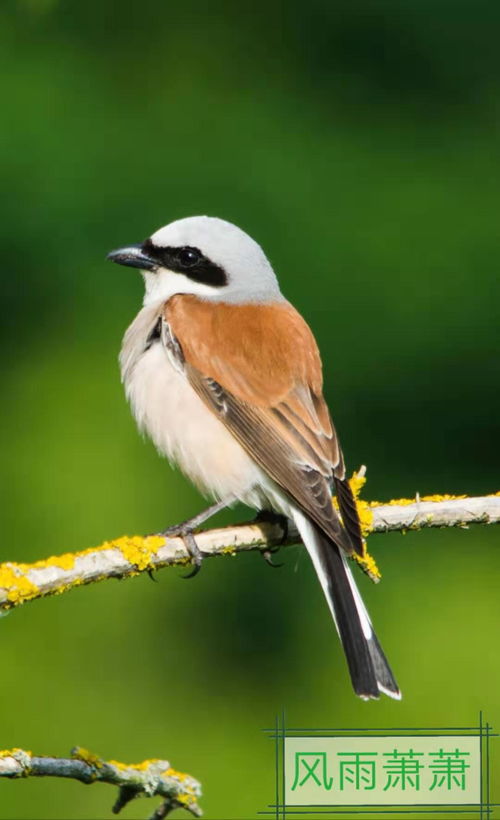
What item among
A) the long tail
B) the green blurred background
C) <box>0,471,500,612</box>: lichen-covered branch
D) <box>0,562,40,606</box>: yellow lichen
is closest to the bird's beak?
the green blurred background

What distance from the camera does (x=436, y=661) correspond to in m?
4.48

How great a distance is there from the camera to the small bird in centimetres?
315

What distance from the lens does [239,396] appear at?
336 centimetres

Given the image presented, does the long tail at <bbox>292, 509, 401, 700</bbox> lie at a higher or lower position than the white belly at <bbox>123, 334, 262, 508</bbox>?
lower

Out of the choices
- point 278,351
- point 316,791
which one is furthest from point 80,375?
point 316,791

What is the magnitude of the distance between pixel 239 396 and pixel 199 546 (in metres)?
0.41

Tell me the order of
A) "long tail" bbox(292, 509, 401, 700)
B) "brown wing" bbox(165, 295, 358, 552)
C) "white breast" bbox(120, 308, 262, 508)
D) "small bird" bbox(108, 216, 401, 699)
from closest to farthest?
1. "long tail" bbox(292, 509, 401, 700)
2. "small bird" bbox(108, 216, 401, 699)
3. "brown wing" bbox(165, 295, 358, 552)
4. "white breast" bbox(120, 308, 262, 508)

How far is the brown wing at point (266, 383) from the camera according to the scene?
3.26 m

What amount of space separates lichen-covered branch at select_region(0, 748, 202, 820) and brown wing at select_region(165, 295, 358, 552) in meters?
0.83

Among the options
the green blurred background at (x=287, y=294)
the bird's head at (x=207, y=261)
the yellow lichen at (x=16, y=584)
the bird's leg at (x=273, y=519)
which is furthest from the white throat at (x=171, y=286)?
the yellow lichen at (x=16, y=584)

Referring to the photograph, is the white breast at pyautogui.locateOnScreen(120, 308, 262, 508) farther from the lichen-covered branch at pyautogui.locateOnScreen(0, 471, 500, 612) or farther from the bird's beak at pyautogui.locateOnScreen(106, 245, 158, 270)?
the bird's beak at pyautogui.locateOnScreen(106, 245, 158, 270)

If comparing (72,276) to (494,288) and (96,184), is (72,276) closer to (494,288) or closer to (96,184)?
(96,184)

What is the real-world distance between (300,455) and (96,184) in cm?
275

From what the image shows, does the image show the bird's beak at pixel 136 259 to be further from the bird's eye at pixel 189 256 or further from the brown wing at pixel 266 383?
the brown wing at pixel 266 383
